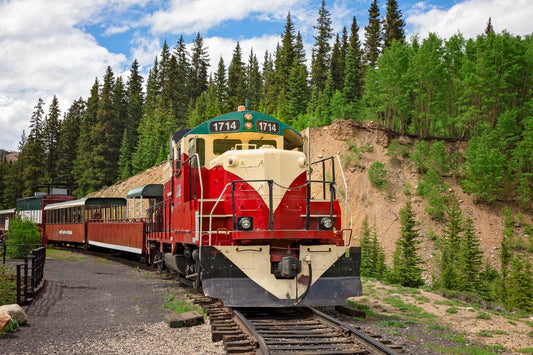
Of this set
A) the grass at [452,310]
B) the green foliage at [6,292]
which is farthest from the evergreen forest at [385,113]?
the green foliage at [6,292]

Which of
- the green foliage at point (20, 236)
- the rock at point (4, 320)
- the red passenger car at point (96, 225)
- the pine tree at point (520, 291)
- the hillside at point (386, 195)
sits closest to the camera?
the rock at point (4, 320)

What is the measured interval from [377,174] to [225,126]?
23210 mm

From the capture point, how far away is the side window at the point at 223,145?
9453 millimetres

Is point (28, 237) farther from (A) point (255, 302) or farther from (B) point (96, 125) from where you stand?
(B) point (96, 125)

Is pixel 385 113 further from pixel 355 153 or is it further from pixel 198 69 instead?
pixel 198 69

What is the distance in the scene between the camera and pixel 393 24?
51.0m

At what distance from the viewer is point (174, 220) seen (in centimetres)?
1073

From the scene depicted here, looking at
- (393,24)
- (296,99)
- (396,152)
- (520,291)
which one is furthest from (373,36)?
(520,291)

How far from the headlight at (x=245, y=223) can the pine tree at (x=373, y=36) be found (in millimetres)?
49371

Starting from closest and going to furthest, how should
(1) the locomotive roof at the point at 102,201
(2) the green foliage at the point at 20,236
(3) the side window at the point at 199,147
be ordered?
(3) the side window at the point at 199,147 < (2) the green foliage at the point at 20,236 < (1) the locomotive roof at the point at 102,201

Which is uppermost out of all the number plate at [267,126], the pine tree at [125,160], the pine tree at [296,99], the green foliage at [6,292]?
the pine tree at [296,99]

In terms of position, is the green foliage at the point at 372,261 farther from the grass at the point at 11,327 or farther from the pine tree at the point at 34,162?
the pine tree at the point at 34,162

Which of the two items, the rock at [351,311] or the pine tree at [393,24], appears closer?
the rock at [351,311]

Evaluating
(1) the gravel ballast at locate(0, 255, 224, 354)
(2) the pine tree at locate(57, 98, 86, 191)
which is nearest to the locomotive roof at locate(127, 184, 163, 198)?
(1) the gravel ballast at locate(0, 255, 224, 354)
